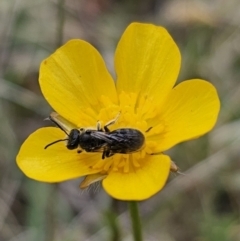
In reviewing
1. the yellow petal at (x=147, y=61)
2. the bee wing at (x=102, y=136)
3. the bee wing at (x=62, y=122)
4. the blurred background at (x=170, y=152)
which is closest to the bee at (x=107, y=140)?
the bee wing at (x=102, y=136)

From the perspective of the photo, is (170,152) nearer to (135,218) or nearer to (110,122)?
(110,122)

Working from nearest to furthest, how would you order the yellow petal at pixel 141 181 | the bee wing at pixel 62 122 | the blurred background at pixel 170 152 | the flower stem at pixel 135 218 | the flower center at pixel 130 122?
the yellow petal at pixel 141 181 < the flower stem at pixel 135 218 < the flower center at pixel 130 122 < the bee wing at pixel 62 122 < the blurred background at pixel 170 152

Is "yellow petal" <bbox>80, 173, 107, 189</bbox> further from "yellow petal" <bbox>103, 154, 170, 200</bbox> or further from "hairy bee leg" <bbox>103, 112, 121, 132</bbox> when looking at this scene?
"hairy bee leg" <bbox>103, 112, 121, 132</bbox>

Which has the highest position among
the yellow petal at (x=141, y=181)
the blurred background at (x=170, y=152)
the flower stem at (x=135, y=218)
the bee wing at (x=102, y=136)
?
the bee wing at (x=102, y=136)

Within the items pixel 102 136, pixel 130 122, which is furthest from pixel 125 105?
pixel 102 136

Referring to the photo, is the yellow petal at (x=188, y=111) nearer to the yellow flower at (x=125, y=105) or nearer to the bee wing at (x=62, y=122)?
the yellow flower at (x=125, y=105)

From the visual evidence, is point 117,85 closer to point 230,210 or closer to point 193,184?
point 193,184
